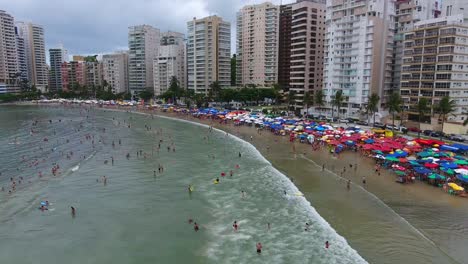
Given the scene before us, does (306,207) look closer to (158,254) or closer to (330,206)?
(330,206)

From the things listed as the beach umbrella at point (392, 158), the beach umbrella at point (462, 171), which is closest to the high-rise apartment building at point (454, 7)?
the beach umbrella at point (392, 158)

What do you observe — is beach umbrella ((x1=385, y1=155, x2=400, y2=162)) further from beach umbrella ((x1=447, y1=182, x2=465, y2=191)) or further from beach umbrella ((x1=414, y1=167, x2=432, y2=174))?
beach umbrella ((x1=447, y1=182, x2=465, y2=191))

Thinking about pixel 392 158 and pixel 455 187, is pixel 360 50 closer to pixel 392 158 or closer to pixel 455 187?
pixel 392 158

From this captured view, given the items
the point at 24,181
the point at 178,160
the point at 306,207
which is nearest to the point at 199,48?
the point at 178,160

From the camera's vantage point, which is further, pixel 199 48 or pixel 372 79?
pixel 199 48

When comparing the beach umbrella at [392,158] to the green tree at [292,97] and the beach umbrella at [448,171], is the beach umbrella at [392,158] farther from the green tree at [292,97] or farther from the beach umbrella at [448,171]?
the green tree at [292,97]

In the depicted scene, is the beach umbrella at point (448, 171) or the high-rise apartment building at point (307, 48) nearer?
the beach umbrella at point (448, 171)

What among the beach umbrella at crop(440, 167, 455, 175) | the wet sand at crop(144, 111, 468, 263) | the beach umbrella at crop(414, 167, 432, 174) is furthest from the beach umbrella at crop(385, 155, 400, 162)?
the beach umbrella at crop(440, 167, 455, 175)
